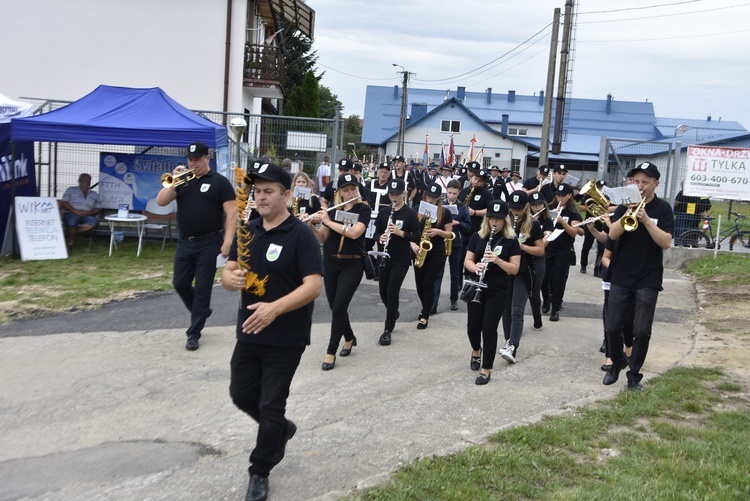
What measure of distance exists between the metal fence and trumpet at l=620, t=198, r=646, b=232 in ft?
31.6

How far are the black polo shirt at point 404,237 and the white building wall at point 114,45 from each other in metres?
16.8

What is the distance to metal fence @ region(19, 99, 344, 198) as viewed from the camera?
1520cm

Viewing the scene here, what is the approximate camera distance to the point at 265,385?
438 centimetres

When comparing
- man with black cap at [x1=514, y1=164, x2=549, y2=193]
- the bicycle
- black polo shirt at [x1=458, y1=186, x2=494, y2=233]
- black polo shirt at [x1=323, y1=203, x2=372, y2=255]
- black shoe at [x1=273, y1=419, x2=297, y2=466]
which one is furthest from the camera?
the bicycle

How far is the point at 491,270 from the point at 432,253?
2317 mm

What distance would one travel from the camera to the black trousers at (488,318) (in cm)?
714

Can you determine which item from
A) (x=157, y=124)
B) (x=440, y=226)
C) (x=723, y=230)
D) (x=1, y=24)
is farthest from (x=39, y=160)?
(x=723, y=230)

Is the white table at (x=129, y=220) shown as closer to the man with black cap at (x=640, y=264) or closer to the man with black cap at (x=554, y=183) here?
the man with black cap at (x=554, y=183)

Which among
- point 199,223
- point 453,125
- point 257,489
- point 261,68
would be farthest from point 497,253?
point 453,125

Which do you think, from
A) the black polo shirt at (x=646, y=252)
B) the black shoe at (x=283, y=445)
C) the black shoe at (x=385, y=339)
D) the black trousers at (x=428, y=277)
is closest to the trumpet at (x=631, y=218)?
the black polo shirt at (x=646, y=252)

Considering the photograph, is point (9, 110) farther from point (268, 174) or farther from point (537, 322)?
point (268, 174)

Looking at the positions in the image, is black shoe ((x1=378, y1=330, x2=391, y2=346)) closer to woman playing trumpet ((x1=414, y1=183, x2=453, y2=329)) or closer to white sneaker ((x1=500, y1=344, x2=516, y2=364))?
woman playing trumpet ((x1=414, y1=183, x2=453, y2=329))

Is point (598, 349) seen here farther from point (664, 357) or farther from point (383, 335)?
point (383, 335)

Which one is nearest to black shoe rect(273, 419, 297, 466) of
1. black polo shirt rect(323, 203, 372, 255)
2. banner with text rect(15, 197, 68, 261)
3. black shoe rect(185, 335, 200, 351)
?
black polo shirt rect(323, 203, 372, 255)
